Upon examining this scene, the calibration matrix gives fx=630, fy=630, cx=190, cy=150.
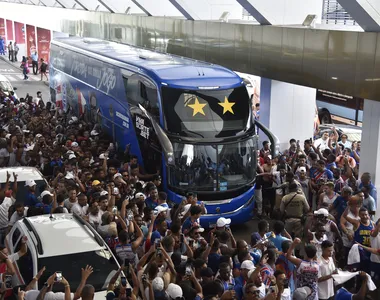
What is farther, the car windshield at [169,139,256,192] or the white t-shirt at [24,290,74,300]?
the car windshield at [169,139,256,192]

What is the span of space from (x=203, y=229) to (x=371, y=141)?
17.8 ft

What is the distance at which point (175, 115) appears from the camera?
521 inches

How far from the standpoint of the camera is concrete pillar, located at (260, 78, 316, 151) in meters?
17.6

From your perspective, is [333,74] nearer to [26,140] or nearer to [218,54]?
[218,54]

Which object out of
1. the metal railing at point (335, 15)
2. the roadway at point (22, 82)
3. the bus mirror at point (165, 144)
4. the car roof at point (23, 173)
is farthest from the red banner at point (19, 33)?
the bus mirror at point (165, 144)

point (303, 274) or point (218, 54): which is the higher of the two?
point (218, 54)

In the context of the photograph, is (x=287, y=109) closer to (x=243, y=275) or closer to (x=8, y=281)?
(x=243, y=275)

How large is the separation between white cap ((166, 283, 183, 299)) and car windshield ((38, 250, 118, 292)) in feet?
4.08

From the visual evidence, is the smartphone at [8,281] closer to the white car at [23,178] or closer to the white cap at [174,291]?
the white cap at [174,291]

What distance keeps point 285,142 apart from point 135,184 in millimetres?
7105

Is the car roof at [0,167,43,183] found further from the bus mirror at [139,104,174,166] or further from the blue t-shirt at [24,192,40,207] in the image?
the bus mirror at [139,104,174,166]

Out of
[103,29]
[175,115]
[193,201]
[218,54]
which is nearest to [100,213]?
[193,201]

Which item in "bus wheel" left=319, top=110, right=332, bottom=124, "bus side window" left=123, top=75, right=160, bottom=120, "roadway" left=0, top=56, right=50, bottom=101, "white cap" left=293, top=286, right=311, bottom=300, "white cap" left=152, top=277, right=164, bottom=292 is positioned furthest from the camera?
"roadway" left=0, top=56, right=50, bottom=101

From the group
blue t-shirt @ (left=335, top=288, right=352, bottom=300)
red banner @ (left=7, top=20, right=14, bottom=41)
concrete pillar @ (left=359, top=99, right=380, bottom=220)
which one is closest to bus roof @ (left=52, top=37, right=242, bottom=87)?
concrete pillar @ (left=359, top=99, right=380, bottom=220)
